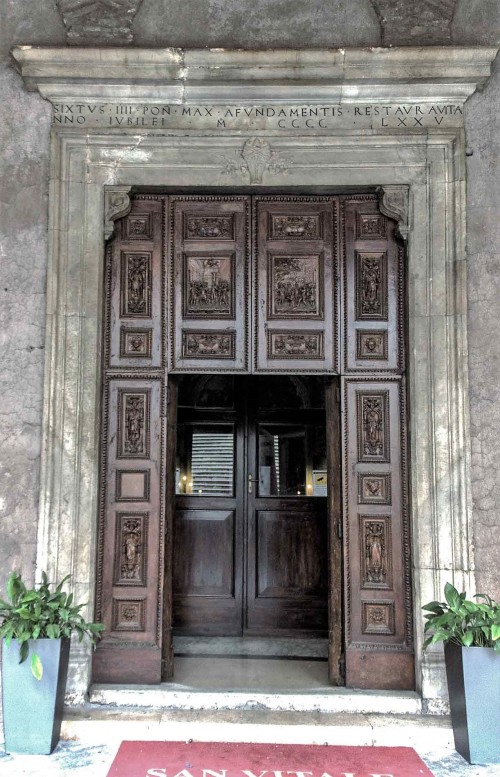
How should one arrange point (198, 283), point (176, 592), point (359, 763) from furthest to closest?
point (176, 592)
point (198, 283)
point (359, 763)

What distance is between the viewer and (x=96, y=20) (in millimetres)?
5227

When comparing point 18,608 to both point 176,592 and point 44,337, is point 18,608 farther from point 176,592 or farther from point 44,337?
point 176,592

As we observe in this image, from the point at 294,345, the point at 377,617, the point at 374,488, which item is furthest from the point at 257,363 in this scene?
the point at 377,617

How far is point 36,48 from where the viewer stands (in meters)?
5.00

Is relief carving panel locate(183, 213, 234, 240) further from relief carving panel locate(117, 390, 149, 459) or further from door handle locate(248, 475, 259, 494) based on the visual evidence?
door handle locate(248, 475, 259, 494)

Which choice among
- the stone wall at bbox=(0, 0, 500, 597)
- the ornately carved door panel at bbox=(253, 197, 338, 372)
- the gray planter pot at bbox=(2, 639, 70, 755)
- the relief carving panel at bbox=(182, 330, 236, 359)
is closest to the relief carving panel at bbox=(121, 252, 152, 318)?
the relief carving panel at bbox=(182, 330, 236, 359)

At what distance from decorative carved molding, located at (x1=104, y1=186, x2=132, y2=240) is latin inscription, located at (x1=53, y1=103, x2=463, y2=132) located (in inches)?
18.4

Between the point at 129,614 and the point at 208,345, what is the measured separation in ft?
6.52

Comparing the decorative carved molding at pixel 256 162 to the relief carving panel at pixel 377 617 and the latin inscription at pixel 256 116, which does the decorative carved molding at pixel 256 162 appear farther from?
the relief carving panel at pixel 377 617

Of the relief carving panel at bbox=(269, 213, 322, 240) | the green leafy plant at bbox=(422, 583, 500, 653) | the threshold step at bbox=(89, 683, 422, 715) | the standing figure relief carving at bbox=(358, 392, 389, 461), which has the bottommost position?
the threshold step at bbox=(89, 683, 422, 715)

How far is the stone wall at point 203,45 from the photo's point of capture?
4.89m

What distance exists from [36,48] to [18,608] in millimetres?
3796

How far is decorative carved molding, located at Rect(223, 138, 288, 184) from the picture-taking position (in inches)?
203

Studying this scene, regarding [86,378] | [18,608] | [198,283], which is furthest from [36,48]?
Answer: [18,608]
